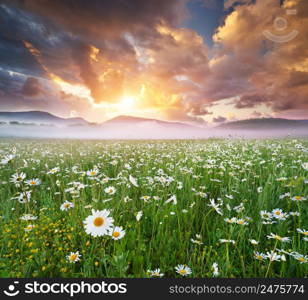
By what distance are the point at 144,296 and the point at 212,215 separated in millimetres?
1270

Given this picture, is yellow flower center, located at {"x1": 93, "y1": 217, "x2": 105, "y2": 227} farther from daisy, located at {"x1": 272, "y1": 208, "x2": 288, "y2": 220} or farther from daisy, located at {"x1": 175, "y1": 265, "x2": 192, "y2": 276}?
daisy, located at {"x1": 272, "y1": 208, "x2": 288, "y2": 220}

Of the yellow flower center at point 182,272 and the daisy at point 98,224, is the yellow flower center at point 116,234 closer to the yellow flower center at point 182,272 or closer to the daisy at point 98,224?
the daisy at point 98,224

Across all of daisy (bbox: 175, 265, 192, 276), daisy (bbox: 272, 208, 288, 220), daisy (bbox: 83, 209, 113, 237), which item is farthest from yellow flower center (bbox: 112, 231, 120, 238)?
daisy (bbox: 272, 208, 288, 220)

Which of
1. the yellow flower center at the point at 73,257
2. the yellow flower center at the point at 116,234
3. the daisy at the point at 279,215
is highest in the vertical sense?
the daisy at the point at 279,215

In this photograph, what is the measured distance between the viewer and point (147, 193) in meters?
2.70

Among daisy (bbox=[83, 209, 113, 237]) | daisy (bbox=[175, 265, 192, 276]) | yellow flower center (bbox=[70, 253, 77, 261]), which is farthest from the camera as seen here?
yellow flower center (bbox=[70, 253, 77, 261])

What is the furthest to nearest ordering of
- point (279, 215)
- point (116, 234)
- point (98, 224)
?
1. point (279, 215)
2. point (116, 234)
3. point (98, 224)

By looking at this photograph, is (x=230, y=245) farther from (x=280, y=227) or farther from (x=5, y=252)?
(x=5, y=252)

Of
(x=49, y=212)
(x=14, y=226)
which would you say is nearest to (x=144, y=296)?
(x=14, y=226)

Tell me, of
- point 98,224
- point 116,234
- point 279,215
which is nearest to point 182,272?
point 116,234

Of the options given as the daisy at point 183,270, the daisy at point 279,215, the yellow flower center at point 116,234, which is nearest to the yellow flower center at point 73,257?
the yellow flower center at point 116,234

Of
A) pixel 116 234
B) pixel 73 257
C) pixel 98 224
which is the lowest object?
pixel 73 257

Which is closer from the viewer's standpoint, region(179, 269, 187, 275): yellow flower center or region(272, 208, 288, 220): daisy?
region(179, 269, 187, 275): yellow flower center

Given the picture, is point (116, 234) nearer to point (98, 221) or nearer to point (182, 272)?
point (98, 221)
